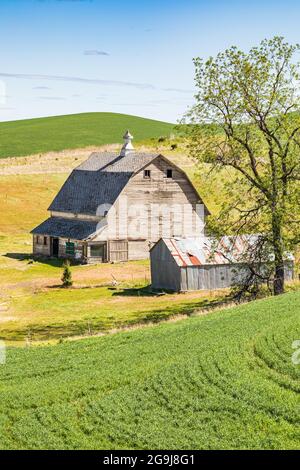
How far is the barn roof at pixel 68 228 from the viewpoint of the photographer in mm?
56509

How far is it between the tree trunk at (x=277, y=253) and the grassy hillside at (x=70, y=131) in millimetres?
69693

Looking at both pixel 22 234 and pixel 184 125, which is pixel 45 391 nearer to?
pixel 184 125

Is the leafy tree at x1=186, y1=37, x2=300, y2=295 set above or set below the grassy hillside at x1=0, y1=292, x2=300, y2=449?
above

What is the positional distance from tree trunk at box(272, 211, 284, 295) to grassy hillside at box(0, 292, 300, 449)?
387 inches

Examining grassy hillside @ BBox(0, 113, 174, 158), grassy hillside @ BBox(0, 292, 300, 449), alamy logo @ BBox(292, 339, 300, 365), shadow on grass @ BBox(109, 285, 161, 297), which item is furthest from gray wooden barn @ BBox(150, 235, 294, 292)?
grassy hillside @ BBox(0, 113, 174, 158)

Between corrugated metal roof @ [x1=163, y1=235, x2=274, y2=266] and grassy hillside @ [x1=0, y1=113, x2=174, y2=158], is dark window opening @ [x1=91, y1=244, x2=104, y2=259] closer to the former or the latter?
corrugated metal roof @ [x1=163, y1=235, x2=274, y2=266]

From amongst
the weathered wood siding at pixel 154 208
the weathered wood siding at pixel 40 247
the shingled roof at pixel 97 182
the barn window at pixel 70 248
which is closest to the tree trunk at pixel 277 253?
the weathered wood siding at pixel 154 208

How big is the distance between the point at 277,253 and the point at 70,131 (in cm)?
9393

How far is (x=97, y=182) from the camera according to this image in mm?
60344

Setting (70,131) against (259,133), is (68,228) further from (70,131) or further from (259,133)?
(70,131)

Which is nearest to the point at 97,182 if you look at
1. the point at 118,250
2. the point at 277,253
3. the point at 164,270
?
the point at 118,250

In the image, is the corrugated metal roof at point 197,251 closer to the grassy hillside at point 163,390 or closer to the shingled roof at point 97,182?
the shingled roof at point 97,182

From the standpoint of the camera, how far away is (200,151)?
1487 inches

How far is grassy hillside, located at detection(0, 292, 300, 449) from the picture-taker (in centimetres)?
1672
